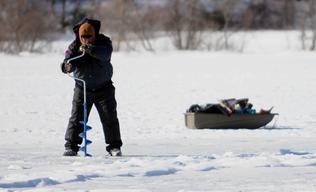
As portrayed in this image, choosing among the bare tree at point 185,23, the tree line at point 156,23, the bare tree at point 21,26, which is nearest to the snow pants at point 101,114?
the tree line at point 156,23

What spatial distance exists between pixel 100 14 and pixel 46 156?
3634cm

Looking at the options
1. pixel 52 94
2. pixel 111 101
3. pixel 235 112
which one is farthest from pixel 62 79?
pixel 111 101

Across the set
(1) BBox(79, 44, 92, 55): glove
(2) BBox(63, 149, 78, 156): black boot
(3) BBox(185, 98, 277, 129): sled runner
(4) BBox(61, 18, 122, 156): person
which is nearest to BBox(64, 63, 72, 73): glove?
(4) BBox(61, 18, 122, 156): person

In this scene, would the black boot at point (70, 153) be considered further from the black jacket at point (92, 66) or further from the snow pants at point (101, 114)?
the black jacket at point (92, 66)

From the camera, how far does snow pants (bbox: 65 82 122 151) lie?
684cm

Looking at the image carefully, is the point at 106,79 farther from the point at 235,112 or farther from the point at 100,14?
the point at 100,14

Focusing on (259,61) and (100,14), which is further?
(100,14)

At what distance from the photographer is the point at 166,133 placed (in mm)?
10805

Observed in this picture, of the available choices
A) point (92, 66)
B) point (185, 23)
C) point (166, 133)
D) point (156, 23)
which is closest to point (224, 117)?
point (166, 133)

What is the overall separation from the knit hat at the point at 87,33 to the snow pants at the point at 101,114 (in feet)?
1.39

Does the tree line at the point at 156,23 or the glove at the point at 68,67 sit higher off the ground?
the tree line at the point at 156,23

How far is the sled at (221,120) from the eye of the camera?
11328mm

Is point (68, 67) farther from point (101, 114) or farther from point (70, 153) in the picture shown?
point (70, 153)

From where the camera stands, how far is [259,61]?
3055 centimetres
